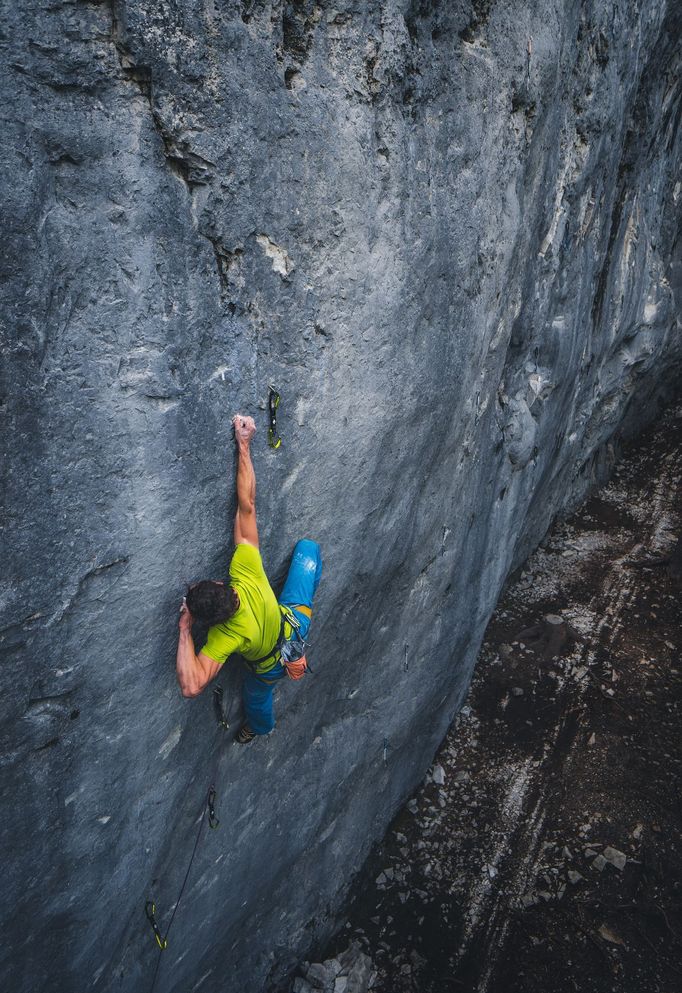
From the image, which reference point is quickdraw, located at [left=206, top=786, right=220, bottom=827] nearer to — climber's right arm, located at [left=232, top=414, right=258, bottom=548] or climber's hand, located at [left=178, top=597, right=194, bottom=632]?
climber's hand, located at [left=178, top=597, right=194, bottom=632]

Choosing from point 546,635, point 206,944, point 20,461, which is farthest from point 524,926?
point 20,461

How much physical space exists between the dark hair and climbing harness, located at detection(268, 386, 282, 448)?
0.65m

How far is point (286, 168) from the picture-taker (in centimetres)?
272

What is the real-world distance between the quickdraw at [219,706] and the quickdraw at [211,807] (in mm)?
365

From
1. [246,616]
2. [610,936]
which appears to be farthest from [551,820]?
[246,616]

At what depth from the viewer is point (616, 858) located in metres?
5.24

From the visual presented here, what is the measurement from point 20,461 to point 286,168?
4.78 ft

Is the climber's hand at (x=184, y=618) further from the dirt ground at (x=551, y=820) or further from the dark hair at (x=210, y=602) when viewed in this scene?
the dirt ground at (x=551, y=820)

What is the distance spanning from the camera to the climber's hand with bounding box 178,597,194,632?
2.90m

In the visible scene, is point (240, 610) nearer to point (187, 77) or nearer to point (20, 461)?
point (20, 461)

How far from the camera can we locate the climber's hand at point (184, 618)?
2.90 metres

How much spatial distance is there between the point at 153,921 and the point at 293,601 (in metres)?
1.63

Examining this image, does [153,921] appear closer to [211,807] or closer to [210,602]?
[211,807]

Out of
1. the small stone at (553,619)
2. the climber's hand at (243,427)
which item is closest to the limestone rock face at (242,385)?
the climber's hand at (243,427)
